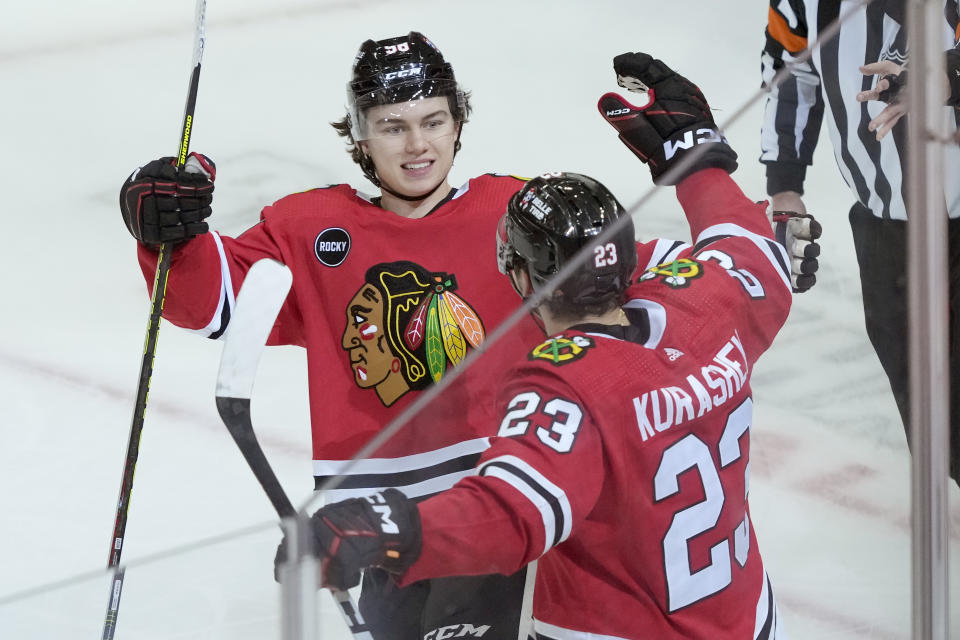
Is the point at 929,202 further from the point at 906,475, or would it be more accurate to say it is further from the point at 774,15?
the point at 774,15

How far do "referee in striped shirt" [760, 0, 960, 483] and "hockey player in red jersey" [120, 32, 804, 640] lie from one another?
24.9 inches

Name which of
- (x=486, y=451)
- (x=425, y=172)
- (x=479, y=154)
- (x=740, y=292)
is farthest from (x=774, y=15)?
(x=479, y=154)

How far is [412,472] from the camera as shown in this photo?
743mm

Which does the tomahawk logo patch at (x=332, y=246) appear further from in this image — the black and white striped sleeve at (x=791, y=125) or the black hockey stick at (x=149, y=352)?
the black and white striped sleeve at (x=791, y=125)

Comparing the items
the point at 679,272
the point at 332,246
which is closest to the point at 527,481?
the point at 679,272

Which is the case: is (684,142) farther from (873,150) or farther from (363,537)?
(363,537)

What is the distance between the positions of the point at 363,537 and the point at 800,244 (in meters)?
0.41

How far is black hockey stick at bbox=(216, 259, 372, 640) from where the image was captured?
887 millimetres

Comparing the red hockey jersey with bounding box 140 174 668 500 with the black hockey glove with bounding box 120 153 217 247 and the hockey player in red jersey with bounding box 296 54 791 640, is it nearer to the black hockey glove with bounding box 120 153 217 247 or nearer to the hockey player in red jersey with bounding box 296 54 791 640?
the black hockey glove with bounding box 120 153 217 247

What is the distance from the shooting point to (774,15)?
76.5 inches

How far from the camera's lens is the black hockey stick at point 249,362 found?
0.89 m

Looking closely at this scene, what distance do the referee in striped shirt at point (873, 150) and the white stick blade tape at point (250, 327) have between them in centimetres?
41

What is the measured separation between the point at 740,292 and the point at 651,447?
15cm

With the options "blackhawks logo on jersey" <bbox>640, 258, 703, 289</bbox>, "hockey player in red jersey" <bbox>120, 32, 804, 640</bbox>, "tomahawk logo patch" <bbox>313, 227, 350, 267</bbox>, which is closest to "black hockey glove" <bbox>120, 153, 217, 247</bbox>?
"hockey player in red jersey" <bbox>120, 32, 804, 640</bbox>
